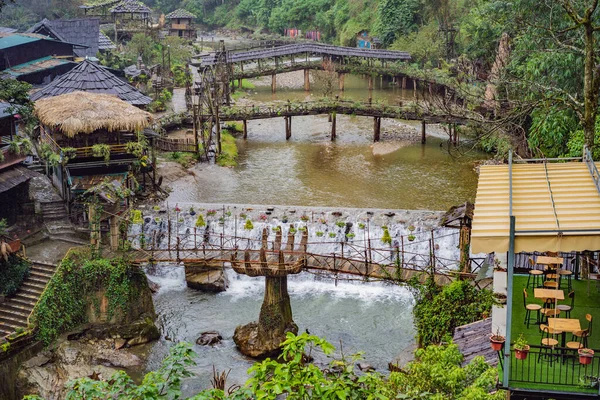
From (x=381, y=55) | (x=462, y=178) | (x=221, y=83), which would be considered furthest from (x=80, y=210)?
(x=381, y=55)

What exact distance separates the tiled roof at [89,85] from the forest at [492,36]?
60.0 ft

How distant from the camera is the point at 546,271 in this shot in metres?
18.1

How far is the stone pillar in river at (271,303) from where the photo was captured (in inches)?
1040

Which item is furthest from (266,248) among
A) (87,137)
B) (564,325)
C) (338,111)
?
(338,111)

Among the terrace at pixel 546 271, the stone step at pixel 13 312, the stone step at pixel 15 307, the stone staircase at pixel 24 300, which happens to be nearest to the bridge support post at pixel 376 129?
the stone staircase at pixel 24 300

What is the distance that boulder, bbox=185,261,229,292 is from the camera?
32156 millimetres

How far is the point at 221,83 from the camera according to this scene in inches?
2518

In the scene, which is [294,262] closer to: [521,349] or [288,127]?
[521,349]

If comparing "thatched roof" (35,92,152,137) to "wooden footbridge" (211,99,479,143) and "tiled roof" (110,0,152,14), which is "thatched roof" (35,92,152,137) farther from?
"tiled roof" (110,0,152,14)

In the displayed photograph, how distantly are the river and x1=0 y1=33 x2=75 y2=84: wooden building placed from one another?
47.2 ft

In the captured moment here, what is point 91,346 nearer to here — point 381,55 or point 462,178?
point 462,178

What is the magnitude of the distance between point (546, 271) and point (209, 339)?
13893 millimetres

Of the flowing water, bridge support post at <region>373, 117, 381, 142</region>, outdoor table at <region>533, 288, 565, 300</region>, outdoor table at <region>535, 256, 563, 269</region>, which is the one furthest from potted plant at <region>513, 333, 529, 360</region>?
bridge support post at <region>373, 117, 381, 142</region>

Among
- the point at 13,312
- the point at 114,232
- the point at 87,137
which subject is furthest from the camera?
the point at 87,137
